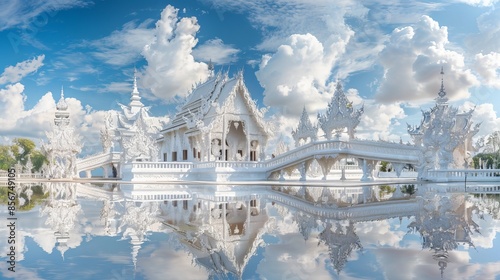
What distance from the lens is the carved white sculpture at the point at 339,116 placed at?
2527 cm

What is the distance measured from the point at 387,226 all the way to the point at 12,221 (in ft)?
21.6

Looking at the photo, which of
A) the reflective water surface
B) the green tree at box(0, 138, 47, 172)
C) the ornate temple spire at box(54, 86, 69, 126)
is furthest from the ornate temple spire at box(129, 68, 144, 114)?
the reflective water surface

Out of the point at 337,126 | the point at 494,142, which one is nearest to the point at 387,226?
the point at 337,126

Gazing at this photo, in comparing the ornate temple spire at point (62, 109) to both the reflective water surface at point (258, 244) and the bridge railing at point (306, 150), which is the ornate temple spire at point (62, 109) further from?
the reflective water surface at point (258, 244)

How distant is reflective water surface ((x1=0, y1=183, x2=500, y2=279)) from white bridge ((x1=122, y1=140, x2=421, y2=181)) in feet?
42.3

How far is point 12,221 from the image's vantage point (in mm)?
8305

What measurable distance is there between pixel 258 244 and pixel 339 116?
2039 cm

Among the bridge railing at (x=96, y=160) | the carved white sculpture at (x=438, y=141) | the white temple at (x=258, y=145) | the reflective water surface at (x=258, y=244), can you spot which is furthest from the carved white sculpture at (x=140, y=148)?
the reflective water surface at (x=258, y=244)

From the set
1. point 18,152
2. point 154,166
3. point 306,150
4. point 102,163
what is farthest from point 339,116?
point 18,152

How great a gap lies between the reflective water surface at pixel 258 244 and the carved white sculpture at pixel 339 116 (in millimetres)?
15884

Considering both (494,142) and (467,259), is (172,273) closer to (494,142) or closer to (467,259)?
(467,259)

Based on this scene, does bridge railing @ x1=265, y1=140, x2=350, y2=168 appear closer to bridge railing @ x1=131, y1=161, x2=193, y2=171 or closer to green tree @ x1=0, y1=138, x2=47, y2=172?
bridge railing @ x1=131, y1=161, x2=193, y2=171

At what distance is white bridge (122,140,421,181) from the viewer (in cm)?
2226

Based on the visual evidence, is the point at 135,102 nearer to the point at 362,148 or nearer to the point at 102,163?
the point at 102,163
